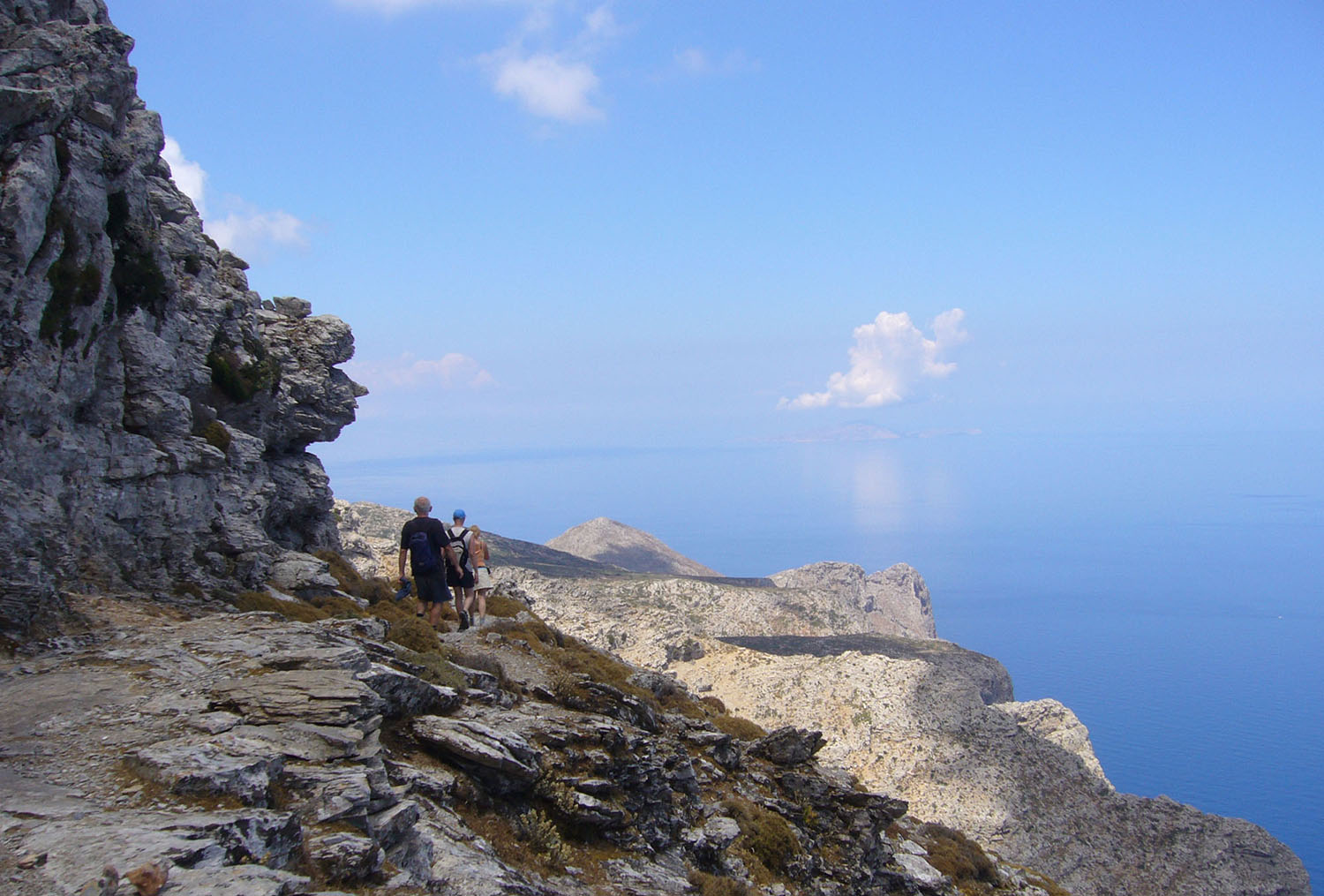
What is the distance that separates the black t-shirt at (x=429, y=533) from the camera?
1742cm

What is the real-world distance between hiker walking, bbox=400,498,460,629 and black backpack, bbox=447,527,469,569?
0.34 metres

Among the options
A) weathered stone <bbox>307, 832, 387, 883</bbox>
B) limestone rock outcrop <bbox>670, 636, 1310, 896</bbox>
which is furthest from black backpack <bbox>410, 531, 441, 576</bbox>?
limestone rock outcrop <bbox>670, 636, 1310, 896</bbox>

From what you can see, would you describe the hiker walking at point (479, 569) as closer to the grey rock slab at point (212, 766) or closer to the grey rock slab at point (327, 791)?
the grey rock slab at point (327, 791)

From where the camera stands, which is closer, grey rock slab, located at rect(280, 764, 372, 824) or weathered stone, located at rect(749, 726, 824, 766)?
grey rock slab, located at rect(280, 764, 372, 824)

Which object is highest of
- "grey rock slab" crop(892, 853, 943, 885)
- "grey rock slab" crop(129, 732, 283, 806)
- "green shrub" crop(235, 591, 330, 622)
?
"green shrub" crop(235, 591, 330, 622)

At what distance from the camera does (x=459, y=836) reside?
9883 millimetres

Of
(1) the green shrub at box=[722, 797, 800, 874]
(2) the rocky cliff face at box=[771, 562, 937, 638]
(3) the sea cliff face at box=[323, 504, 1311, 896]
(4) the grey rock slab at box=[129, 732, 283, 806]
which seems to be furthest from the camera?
(2) the rocky cliff face at box=[771, 562, 937, 638]

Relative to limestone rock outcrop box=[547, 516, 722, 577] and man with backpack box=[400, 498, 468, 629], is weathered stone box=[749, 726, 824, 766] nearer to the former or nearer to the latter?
man with backpack box=[400, 498, 468, 629]

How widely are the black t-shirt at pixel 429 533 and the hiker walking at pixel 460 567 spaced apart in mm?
245

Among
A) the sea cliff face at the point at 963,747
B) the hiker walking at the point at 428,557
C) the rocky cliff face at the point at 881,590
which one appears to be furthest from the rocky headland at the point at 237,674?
the rocky cliff face at the point at 881,590

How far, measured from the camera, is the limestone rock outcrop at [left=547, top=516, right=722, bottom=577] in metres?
127

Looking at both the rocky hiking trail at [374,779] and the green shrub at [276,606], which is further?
the green shrub at [276,606]

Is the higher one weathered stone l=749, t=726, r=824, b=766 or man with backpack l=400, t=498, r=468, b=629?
man with backpack l=400, t=498, r=468, b=629

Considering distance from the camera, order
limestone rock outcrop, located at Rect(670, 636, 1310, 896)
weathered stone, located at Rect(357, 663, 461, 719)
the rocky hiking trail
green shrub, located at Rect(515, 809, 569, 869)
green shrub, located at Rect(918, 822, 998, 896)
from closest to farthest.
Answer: the rocky hiking trail
weathered stone, located at Rect(357, 663, 461, 719)
green shrub, located at Rect(515, 809, 569, 869)
green shrub, located at Rect(918, 822, 998, 896)
limestone rock outcrop, located at Rect(670, 636, 1310, 896)
